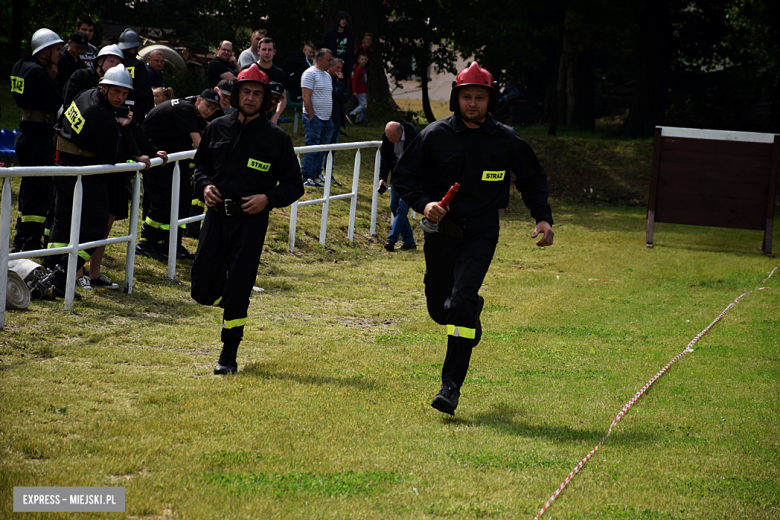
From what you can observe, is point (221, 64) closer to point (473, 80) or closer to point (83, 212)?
point (83, 212)

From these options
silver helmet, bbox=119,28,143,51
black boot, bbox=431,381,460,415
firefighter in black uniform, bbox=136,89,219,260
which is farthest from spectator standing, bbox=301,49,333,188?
black boot, bbox=431,381,460,415

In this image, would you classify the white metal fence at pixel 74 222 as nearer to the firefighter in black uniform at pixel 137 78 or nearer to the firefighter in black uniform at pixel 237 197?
the firefighter in black uniform at pixel 137 78

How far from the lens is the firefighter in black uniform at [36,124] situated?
8984 mm

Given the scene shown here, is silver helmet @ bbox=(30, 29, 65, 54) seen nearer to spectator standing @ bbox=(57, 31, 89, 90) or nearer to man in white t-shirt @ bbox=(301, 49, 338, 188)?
spectator standing @ bbox=(57, 31, 89, 90)

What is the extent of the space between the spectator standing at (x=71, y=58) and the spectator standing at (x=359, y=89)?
946 centimetres

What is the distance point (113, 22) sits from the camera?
38594 mm

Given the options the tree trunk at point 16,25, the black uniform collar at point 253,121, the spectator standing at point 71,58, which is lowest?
the black uniform collar at point 253,121

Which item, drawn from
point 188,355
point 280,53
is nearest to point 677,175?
point 188,355

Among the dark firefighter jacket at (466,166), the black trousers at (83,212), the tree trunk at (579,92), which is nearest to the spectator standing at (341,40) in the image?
the black trousers at (83,212)

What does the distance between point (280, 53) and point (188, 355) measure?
78.7 ft

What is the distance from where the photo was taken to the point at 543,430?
5.32 metres

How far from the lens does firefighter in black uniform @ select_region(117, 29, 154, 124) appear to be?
34.2 ft

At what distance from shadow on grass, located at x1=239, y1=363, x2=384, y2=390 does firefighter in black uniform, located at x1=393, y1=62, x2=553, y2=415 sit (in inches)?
29.8

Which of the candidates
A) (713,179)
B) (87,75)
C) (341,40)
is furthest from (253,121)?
(341,40)
